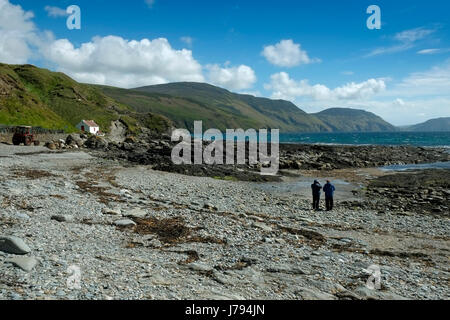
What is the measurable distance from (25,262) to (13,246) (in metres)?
1.30

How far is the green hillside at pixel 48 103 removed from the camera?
8012 centimetres

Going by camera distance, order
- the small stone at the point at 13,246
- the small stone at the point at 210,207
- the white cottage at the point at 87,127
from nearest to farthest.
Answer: the small stone at the point at 13,246, the small stone at the point at 210,207, the white cottage at the point at 87,127

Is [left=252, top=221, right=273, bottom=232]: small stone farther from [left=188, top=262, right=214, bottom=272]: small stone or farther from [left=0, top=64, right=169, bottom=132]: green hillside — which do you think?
[left=0, top=64, right=169, bottom=132]: green hillside

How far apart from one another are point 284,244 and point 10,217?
12629 mm

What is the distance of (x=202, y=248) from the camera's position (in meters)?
13.9

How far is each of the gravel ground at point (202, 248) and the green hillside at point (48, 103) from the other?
212 ft

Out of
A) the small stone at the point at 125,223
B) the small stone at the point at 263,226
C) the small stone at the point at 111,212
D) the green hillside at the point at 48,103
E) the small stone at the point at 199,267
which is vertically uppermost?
the green hillside at the point at 48,103

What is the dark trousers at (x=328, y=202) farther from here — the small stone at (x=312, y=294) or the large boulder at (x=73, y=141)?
the large boulder at (x=73, y=141)

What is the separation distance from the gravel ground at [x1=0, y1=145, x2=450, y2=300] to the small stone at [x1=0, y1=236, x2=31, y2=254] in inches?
8.2

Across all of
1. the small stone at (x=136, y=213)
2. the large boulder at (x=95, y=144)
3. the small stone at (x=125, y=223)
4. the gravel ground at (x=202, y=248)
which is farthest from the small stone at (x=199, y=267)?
the large boulder at (x=95, y=144)

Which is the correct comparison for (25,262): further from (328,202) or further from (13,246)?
(328,202)

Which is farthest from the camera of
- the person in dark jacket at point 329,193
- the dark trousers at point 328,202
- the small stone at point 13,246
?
the dark trousers at point 328,202

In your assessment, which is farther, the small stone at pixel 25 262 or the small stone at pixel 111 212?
the small stone at pixel 111 212
